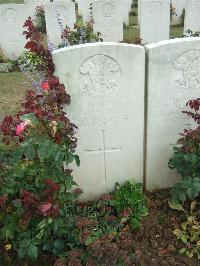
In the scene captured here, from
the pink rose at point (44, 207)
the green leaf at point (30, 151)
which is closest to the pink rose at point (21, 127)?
the green leaf at point (30, 151)

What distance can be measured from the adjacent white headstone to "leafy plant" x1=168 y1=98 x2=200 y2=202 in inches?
6.8

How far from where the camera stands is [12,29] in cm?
910

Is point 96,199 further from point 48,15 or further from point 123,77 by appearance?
point 48,15

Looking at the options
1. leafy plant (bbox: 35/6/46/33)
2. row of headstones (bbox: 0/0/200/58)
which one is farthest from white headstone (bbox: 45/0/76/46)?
leafy plant (bbox: 35/6/46/33)

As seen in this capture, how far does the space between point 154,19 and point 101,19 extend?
4.62ft

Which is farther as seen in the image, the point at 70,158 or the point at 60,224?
the point at 60,224

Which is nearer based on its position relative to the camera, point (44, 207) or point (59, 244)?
point (44, 207)

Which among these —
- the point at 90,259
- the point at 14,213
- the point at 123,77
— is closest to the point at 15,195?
the point at 14,213

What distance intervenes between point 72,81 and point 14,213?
121 cm

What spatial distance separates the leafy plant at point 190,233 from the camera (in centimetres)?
314

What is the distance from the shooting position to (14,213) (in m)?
2.85

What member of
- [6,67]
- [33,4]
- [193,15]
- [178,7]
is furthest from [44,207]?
[178,7]

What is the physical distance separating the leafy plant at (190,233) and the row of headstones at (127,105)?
52 cm

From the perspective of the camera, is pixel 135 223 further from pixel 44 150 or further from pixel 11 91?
pixel 11 91
